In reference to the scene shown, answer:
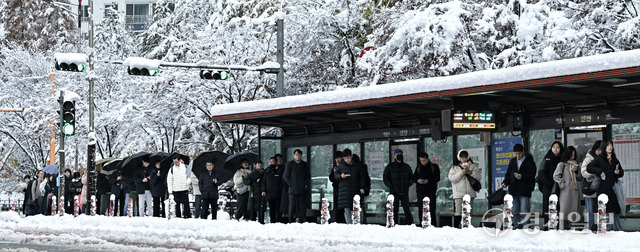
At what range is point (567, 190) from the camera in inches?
646

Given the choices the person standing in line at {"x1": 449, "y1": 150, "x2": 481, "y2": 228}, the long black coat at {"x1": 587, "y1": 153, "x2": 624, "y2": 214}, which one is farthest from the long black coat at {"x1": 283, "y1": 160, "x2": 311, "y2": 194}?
the long black coat at {"x1": 587, "y1": 153, "x2": 624, "y2": 214}

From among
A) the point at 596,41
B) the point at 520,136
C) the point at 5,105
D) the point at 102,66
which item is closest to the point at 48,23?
A: the point at 5,105

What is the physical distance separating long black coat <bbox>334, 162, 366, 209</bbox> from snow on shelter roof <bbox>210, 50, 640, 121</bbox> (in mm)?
1290

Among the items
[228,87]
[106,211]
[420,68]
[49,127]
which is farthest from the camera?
[49,127]

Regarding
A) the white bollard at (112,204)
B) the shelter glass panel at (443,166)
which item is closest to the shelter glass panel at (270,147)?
the shelter glass panel at (443,166)

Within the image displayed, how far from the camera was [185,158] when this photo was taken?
26812mm

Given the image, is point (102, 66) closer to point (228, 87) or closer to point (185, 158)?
point (228, 87)

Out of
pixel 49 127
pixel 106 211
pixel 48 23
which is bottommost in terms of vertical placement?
pixel 106 211

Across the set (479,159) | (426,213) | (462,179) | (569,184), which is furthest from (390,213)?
(569,184)

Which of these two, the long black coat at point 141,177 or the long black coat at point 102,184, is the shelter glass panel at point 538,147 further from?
the long black coat at point 102,184

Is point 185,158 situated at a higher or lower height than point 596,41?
lower

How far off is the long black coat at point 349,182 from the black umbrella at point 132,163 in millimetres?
8592

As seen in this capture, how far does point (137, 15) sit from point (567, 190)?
221 feet

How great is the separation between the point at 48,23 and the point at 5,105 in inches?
627
